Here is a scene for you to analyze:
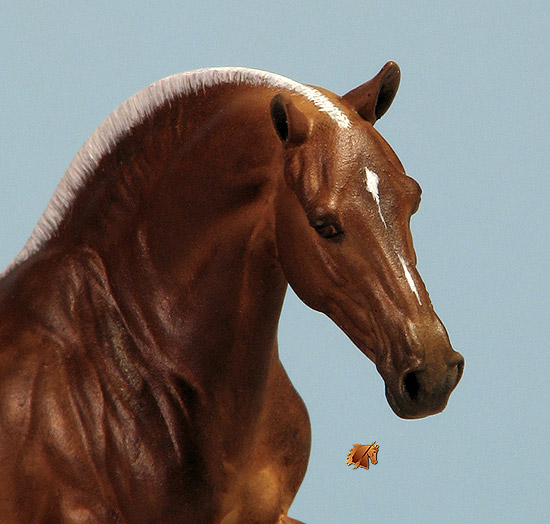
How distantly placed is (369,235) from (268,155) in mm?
172

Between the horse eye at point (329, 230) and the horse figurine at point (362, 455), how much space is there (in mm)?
405

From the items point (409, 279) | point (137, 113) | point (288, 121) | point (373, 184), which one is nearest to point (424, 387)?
point (409, 279)

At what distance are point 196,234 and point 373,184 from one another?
273mm

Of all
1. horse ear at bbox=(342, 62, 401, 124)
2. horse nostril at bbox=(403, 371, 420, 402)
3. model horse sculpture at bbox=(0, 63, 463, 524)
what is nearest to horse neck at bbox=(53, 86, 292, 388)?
model horse sculpture at bbox=(0, 63, 463, 524)

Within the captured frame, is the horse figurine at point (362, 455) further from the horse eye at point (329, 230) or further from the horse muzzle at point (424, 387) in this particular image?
the horse eye at point (329, 230)

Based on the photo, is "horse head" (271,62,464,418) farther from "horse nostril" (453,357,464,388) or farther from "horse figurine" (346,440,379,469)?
"horse figurine" (346,440,379,469)

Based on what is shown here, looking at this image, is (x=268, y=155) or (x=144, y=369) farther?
(x=144, y=369)

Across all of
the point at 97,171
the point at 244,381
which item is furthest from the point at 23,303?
the point at 244,381

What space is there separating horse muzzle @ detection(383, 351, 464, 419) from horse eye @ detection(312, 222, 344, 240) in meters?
0.17

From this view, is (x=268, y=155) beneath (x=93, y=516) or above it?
above

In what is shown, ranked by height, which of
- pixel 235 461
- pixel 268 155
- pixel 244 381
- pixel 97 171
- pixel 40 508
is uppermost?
pixel 268 155

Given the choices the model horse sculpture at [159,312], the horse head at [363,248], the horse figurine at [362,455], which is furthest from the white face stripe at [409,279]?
the horse figurine at [362,455]

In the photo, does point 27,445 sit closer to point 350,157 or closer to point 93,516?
point 93,516

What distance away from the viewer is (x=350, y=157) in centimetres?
140
